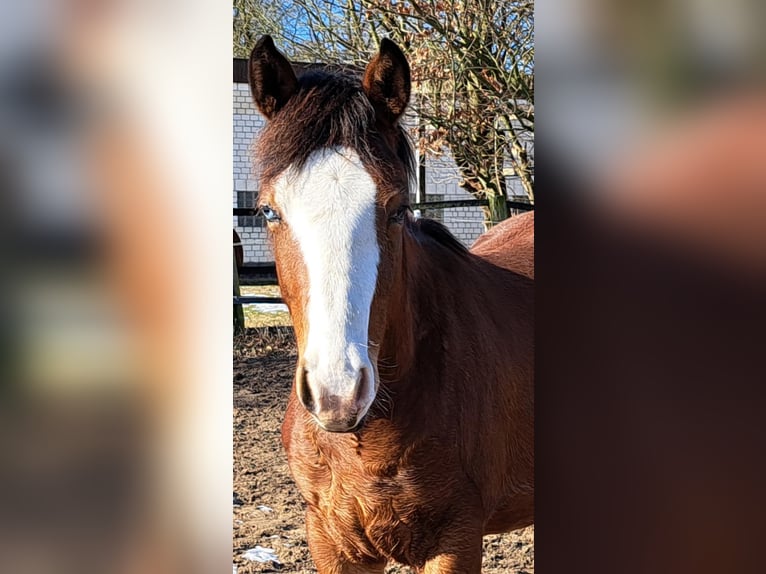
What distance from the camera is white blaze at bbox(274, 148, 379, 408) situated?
1295mm

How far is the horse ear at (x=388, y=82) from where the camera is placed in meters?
1.46

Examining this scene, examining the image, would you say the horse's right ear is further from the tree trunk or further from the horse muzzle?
the tree trunk

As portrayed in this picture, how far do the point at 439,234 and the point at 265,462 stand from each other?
69 centimetres

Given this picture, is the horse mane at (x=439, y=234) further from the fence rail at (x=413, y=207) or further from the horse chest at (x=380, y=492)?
the horse chest at (x=380, y=492)

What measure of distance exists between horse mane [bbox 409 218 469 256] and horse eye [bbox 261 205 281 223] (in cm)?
43

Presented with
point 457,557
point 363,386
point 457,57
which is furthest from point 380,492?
point 457,57

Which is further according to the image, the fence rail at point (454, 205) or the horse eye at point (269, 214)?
the fence rail at point (454, 205)

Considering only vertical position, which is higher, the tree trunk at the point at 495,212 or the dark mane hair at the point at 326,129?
the dark mane hair at the point at 326,129

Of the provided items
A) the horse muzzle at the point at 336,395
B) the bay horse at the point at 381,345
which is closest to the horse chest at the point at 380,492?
the bay horse at the point at 381,345

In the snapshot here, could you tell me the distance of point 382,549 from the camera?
62.6 inches
